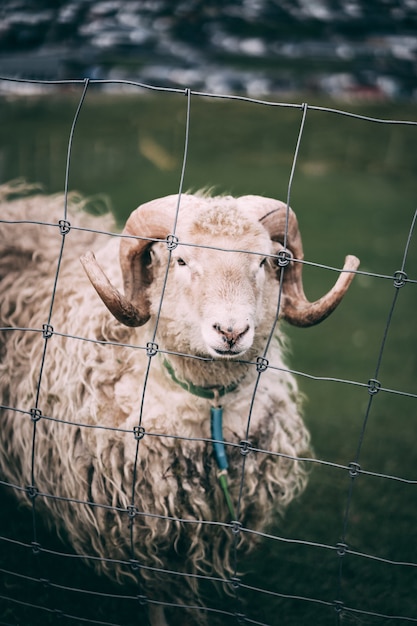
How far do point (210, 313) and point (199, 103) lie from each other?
12769mm

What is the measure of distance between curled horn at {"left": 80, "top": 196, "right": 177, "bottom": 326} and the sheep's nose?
1.25 ft

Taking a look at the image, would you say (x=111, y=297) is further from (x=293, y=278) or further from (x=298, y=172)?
(x=298, y=172)

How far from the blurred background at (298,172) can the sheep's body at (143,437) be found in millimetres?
226

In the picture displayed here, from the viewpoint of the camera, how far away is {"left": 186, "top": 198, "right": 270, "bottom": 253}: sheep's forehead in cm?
241

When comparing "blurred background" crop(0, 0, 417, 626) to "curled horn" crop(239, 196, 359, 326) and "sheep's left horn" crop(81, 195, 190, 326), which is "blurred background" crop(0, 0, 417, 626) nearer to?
"curled horn" crop(239, 196, 359, 326)

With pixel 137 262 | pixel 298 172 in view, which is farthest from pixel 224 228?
pixel 298 172

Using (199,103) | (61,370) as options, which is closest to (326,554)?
(61,370)

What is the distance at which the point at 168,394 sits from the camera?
2711mm

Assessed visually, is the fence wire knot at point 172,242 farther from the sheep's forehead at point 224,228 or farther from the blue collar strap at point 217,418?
the blue collar strap at point 217,418

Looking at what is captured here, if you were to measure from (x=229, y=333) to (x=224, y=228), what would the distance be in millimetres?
386

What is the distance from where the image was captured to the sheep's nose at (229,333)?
7.41 feet

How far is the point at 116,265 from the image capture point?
299 cm

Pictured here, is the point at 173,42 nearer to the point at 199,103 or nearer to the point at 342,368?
the point at 199,103

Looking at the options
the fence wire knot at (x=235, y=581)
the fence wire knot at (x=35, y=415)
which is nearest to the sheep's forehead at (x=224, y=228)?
the fence wire knot at (x=35, y=415)
